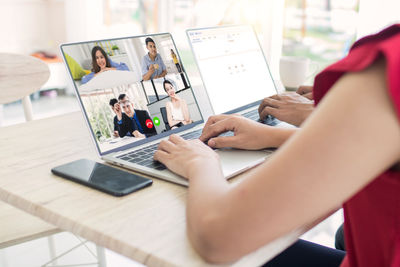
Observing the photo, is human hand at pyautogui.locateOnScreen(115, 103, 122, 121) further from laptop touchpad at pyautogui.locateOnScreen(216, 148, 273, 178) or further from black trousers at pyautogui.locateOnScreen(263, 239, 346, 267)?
black trousers at pyautogui.locateOnScreen(263, 239, 346, 267)

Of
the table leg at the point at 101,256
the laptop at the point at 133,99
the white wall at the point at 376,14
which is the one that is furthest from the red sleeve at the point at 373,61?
the white wall at the point at 376,14

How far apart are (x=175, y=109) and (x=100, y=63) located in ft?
0.69

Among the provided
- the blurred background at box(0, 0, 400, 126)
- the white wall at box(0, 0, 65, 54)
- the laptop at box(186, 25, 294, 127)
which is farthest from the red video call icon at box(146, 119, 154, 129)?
the white wall at box(0, 0, 65, 54)

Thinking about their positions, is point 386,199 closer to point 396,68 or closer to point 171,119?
point 396,68

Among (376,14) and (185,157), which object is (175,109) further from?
(376,14)

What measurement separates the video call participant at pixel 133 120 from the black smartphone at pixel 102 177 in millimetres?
111

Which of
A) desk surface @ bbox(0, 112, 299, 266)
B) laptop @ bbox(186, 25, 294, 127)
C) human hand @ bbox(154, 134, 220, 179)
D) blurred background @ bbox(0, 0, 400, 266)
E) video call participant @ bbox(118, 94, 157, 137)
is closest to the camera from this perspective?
desk surface @ bbox(0, 112, 299, 266)

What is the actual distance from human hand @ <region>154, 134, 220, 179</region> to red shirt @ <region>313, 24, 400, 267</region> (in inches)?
8.5

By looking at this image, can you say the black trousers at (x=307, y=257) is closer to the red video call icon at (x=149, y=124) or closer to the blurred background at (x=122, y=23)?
the red video call icon at (x=149, y=124)

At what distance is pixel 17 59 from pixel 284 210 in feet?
3.90

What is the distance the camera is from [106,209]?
24.6 inches

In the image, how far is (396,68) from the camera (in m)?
0.40

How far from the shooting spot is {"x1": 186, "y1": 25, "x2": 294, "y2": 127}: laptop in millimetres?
1131

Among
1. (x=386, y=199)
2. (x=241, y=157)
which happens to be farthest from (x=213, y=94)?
(x=386, y=199)
